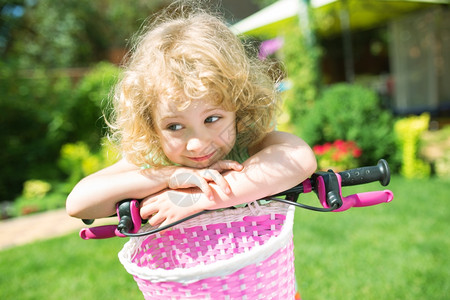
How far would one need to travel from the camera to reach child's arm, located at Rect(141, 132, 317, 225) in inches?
37.6

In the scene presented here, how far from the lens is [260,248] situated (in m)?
0.86

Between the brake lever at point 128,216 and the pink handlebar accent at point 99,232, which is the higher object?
the brake lever at point 128,216

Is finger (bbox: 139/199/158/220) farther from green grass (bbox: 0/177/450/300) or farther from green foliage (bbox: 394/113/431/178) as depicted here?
green foliage (bbox: 394/113/431/178)

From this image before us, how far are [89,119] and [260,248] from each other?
21.8 feet

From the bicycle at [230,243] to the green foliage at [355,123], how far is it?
4.02 meters

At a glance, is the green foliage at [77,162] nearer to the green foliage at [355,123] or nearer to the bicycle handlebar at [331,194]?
the green foliage at [355,123]

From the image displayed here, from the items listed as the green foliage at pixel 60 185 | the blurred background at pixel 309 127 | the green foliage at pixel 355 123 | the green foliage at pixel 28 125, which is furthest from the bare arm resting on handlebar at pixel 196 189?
the green foliage at pixel 28 125

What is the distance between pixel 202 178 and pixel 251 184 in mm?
126

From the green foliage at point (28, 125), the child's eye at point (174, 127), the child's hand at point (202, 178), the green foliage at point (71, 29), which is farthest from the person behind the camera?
the green foliage at point (71, 29)

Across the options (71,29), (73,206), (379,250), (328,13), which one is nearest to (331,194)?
(73,206)

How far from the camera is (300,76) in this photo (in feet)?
20.5

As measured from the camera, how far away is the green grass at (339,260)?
261cm

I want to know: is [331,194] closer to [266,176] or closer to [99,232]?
[266,176]

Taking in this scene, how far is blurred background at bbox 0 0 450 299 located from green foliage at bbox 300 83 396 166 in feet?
0.05
